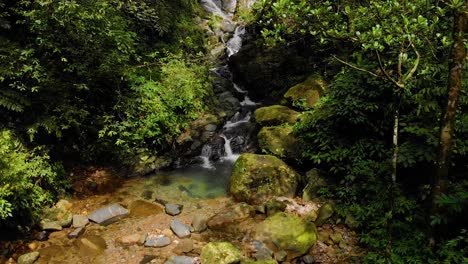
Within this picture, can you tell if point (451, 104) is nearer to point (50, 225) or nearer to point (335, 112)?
point (335, 112)

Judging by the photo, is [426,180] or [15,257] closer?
[15,257]

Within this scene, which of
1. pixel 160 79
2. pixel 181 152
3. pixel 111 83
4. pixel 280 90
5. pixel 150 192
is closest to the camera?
pixel 150 192

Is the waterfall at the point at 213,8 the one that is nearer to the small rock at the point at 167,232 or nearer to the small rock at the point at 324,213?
the small rock at the point at 324,213

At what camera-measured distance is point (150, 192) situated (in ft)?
29.7

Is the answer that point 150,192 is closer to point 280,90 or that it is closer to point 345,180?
point 345,180

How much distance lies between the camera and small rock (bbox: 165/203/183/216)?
8016 mm

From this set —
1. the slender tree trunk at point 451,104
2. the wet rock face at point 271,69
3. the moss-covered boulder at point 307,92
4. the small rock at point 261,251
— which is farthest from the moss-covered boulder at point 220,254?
the wet rock face at point 271,69

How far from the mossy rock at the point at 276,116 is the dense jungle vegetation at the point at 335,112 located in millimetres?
661

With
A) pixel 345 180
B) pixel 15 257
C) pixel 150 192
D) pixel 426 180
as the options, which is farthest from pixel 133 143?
pixel 426 180

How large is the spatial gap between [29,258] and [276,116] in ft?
25.8

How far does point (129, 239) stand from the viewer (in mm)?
7023

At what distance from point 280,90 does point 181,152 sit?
5546mm

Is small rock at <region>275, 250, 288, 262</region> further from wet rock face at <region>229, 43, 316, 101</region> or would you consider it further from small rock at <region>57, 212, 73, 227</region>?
wet rock face at <region>229, 43, 316, 101</region>

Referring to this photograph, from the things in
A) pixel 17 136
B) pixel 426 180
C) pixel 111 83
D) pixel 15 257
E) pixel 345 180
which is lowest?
pixel 15 257
